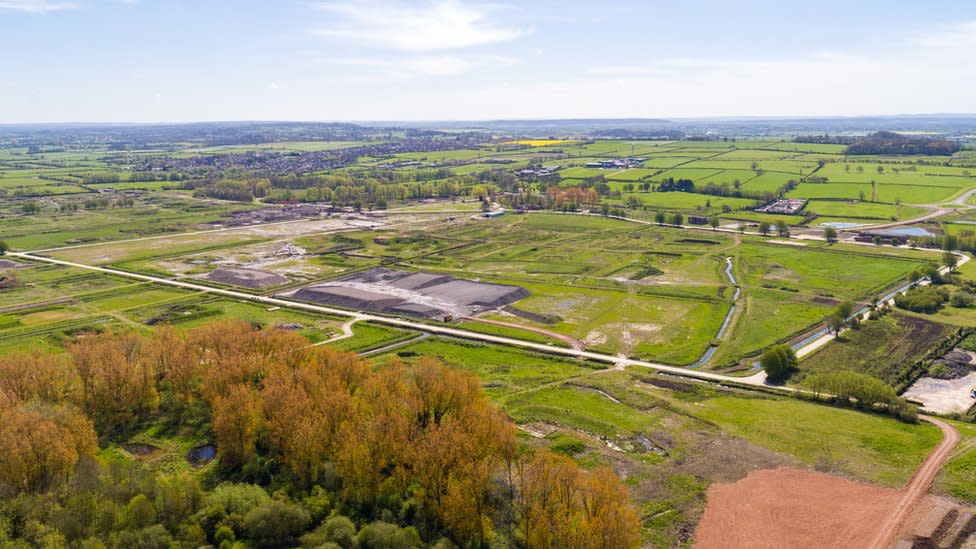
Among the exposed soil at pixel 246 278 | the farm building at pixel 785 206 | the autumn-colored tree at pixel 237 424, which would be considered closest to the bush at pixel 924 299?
the farm building at pixel 785 206

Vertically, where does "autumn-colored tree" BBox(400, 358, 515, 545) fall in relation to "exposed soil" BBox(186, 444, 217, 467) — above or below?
above

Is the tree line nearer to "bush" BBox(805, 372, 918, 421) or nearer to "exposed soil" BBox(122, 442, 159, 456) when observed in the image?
"exposed soil" BBox(122, 442, 159, 456)

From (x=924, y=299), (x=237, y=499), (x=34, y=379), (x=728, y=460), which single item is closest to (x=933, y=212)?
(x=924, y=299)

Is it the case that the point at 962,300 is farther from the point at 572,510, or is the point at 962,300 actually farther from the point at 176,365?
the point at 176,365

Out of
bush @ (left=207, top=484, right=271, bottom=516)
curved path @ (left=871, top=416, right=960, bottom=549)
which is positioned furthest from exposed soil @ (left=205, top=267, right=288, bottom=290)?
curved path @ (left=871, top=416, right=960, bottom=549)

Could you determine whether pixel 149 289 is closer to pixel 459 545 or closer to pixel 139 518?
pixel 139 518

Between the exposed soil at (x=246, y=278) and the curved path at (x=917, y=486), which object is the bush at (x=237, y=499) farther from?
the exposed soil at (x=246, y=278)
